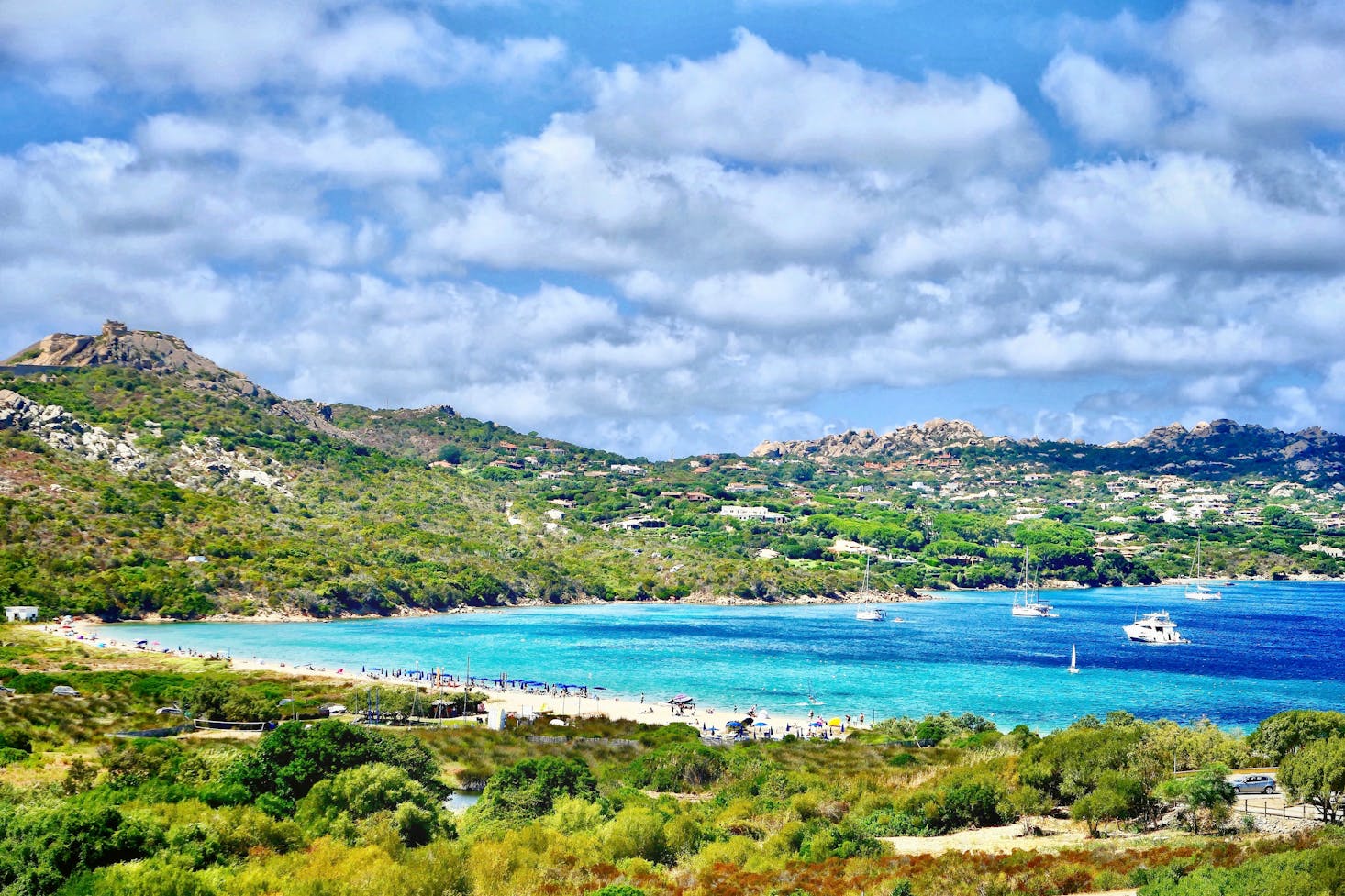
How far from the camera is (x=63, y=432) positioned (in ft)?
457

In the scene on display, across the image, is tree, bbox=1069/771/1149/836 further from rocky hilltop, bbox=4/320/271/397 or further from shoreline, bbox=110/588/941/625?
rocky hilltop, bbox=4/320/271/397

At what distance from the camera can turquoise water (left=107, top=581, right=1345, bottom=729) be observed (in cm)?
6738

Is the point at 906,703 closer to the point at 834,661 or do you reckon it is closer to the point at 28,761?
the point at 834,661

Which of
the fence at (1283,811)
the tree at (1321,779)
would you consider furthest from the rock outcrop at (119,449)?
the tree at (1321,779)

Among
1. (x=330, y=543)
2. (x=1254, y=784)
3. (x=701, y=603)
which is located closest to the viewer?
(x=1254, y=784)

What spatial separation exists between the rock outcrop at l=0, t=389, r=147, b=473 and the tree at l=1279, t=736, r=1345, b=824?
141m

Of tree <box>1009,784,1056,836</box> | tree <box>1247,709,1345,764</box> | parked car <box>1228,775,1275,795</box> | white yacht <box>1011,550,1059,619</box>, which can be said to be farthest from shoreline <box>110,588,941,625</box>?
parked car <box>1228,775,1275,795</box>

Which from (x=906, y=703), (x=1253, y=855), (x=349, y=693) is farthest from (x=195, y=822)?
(x=906, y=703)

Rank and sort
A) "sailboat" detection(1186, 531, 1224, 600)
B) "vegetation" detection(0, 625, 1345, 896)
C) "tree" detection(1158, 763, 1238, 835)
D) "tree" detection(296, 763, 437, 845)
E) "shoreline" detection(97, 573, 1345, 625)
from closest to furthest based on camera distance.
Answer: "vegetation" detection(0, 625, 1345, 896), "tree" detection(296, 763, 437, 845), "tree" detection(1158, 763, 1238, 835), "shoreline" detection(97, 573, 1345, 625), "sailboat" detection(1186, 531, 1224, 600)

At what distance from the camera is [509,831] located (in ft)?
82.7

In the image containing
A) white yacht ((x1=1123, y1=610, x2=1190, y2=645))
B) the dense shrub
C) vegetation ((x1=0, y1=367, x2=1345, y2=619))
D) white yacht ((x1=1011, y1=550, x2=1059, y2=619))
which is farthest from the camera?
white yacht ((x1=1011, y1=550, x2=1059, y2=619))

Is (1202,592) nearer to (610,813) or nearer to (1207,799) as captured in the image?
(1207,799)

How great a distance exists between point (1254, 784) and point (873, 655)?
5851 centimetres

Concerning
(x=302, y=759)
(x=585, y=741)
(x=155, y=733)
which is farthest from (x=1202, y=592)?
(x=302, y=759)
